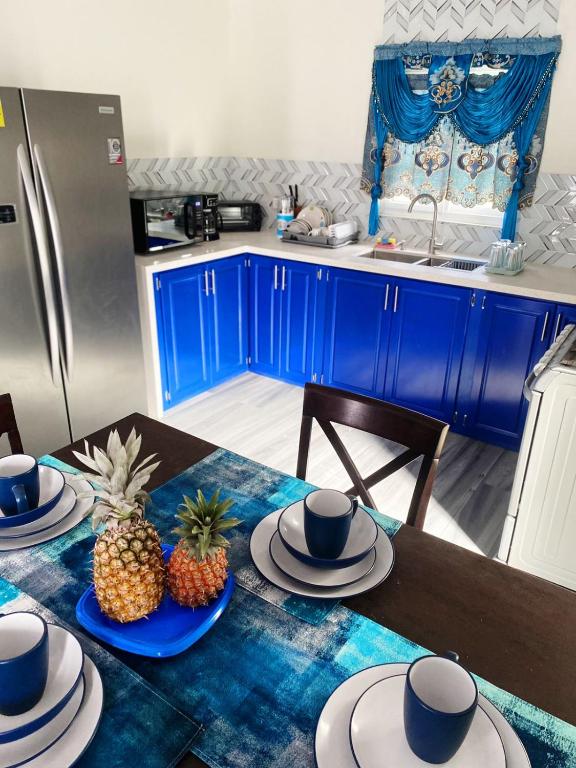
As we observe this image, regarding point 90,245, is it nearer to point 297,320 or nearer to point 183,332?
point 183,332

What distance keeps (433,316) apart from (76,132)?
1.99 meters

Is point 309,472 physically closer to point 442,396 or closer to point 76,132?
point 442,396

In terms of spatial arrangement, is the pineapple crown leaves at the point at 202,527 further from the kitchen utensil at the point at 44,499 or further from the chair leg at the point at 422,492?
the chair leg at the point at 422,492

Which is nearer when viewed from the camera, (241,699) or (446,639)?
(241,699)

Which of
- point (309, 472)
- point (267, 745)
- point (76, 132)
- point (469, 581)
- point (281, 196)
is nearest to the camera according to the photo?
point (267, 745)

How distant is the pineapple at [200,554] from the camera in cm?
91

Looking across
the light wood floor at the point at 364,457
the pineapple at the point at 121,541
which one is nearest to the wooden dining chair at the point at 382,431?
the pineapple at the point at 121,541

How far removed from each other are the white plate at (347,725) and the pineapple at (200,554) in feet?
0.88

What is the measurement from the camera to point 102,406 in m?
3.04

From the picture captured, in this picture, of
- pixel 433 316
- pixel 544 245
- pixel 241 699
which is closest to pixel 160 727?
pixel 241 699

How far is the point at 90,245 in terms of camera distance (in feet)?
8.93

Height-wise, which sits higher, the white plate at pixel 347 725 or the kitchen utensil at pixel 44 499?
the kitchen utensil at pixel 44 499

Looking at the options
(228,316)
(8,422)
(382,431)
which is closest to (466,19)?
(228,316)

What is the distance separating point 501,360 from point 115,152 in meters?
2.19
